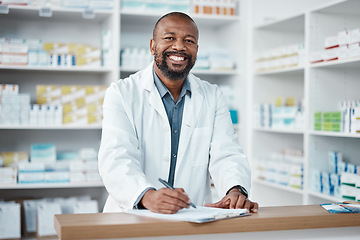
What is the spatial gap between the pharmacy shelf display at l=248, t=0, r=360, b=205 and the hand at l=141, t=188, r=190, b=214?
1.81 metres

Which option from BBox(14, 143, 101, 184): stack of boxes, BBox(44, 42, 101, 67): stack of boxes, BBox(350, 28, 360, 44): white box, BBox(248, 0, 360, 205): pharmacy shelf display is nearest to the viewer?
BBox(350, 28, 360, 44): white box

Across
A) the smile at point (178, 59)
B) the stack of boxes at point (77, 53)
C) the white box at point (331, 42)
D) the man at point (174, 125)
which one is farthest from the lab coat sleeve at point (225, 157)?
the stack of boxes at point (77, 53)

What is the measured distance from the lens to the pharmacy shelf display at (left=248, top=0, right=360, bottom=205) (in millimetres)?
3205

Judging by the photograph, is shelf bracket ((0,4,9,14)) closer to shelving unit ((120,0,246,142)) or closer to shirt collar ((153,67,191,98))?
shelving unit ((120,0,246,142))

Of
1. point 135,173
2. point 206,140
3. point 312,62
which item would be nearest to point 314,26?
point 312,62

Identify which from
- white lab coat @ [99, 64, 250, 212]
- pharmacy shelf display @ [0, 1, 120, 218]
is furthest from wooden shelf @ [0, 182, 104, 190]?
white lab coat @ [99, 64, 250, 212]

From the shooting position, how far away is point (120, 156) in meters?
1.90

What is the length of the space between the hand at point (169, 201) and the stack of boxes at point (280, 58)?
2.38 m

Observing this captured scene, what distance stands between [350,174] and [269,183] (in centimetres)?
106

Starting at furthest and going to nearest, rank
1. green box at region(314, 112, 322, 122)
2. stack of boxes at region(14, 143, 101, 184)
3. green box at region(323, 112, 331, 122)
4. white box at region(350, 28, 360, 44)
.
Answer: stack of boxes at region(14, 143, 101, 184) < green box at region(314, 112, 322, 122) < green box at region(323, 112, 331, 122) < white box at region(350, 28, 360, 44)

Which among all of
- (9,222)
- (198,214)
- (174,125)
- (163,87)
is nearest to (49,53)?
(9,222)

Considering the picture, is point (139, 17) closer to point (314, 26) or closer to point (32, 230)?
point (314, 26)

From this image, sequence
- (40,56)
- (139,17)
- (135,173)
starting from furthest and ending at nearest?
(139,17)
(40,56)
(135,173)

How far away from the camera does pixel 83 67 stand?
3887 millimetres
